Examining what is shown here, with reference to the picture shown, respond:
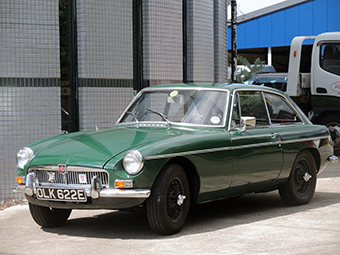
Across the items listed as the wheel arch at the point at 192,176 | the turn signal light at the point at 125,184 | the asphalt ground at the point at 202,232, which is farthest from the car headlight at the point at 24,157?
the wheel arch at the point at 192,176

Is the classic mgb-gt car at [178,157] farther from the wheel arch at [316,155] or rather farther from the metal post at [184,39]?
the metal post at [184,39]

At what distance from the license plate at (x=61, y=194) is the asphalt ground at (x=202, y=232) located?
0.41 metres

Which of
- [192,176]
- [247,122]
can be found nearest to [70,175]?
[192,176]

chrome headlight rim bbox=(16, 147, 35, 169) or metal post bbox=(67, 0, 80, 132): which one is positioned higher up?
metal post bbox=(67, 0, 80, 132)

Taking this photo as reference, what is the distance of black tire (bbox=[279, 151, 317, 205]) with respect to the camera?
7809 mm

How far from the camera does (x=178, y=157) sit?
6188 millimetres

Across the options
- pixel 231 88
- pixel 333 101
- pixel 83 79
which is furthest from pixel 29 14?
pixel 333 101

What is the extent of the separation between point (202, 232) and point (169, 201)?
1.65 ft

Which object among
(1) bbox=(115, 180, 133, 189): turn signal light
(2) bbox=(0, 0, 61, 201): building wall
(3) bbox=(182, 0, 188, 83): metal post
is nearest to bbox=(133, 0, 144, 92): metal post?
(3) bbox=(182, 0, 188, 83): metal post

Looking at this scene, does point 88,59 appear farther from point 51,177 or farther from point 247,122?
point 51,177

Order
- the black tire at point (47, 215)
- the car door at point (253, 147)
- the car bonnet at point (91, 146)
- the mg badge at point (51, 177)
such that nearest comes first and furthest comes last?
1. the car bonnet at point (91, 146)
2. the mg badge at point (51, 177)
3. the black tire at point (47, 215)
4. the car door at point (253, 147)

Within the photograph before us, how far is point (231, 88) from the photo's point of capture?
732 cm

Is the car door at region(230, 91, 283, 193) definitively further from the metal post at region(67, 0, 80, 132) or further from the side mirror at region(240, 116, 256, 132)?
the metal post at region(67, 0, 80, 132)

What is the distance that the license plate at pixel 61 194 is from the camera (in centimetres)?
583
